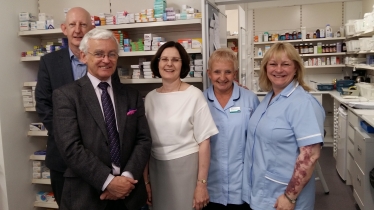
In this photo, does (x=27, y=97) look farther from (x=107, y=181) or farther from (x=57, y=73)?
(x=107, y=181)

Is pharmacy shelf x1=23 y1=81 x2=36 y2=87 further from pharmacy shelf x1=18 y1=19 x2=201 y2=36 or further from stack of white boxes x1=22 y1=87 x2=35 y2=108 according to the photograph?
pharmacy shelf x1=18 y1=19 x2=201 y2=36

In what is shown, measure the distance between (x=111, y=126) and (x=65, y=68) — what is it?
695 millimetres

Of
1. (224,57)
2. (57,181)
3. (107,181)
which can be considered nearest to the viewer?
(107,181)

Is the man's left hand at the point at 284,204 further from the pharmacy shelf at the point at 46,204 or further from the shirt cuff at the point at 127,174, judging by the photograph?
the pharmacy shelf at the point at 46,204

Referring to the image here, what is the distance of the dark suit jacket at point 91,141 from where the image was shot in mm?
1414

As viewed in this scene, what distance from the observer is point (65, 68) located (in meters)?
1.97

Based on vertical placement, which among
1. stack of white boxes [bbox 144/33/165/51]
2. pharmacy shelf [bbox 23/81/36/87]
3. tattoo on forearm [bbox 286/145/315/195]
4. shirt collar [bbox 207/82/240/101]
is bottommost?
tattoo on forearm [bbox 286/145/315/195]

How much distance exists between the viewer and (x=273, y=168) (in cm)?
162

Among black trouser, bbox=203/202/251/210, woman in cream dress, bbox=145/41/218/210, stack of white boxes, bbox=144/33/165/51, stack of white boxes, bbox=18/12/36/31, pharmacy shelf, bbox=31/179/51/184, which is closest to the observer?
woman in cream dress, bbox=145/41/218/210

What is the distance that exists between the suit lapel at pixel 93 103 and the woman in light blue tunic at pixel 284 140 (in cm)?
81

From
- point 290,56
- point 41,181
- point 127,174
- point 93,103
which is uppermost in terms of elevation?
point 290,56

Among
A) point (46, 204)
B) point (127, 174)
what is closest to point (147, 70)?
point (127, 174)

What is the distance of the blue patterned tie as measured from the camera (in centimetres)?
151

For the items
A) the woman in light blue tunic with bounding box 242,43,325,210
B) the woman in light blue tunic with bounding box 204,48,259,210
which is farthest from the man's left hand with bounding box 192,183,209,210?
the woman in light blue tunic with bounding box 242,43,325,210
